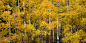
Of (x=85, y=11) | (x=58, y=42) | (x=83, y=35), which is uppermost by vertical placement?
(x=85, y=11)

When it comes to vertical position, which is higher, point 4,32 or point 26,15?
point 26,15

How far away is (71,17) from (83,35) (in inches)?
106

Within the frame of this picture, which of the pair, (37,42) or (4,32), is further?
(37,42)

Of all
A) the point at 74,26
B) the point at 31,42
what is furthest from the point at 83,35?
the point at 31,42

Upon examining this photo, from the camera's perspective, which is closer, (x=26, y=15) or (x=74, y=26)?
(x=26, y=15)

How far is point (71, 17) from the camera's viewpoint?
12523 mm

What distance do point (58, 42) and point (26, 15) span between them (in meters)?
6.21

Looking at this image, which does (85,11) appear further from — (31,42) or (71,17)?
(31,42)

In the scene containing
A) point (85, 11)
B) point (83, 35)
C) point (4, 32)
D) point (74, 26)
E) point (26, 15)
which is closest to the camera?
point (4, 32)

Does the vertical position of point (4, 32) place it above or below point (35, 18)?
below

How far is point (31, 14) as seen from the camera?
1203cm

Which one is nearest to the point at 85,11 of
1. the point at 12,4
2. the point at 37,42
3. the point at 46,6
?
the point at 46,6

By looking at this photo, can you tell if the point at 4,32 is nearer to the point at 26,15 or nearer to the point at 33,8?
the point at 26,15

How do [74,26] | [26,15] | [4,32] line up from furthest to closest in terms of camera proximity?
[74,26] < [26,15] < [4,32]
